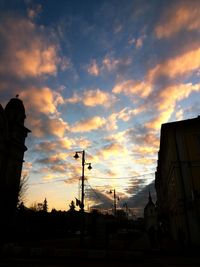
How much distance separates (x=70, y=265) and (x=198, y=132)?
16832 mm

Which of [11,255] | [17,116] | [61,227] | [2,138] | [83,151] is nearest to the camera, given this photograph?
[11,255]

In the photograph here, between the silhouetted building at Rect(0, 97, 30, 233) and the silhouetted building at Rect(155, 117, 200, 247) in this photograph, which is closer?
the silhouetted building at Rect(155, 117, 200, 247)

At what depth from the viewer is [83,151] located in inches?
1109

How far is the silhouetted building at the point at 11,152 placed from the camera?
38219 mm

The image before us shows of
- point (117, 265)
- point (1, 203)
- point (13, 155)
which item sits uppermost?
point (13, 155)

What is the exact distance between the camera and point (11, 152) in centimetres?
4172

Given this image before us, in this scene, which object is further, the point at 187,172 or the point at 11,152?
the point at 11,152

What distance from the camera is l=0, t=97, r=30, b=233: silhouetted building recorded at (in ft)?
125

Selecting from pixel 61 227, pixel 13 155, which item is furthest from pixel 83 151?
pixel 61 227

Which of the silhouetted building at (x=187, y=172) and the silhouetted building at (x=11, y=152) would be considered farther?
the silhouetted building at (x=11, y=152)

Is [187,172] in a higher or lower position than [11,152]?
lower

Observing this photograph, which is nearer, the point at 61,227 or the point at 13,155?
the point at 13,155

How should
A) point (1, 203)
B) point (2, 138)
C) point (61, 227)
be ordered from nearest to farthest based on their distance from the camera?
point (1, 203), point (2, 138), point (61, 227)

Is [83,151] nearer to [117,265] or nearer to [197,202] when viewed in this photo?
[197,202]
